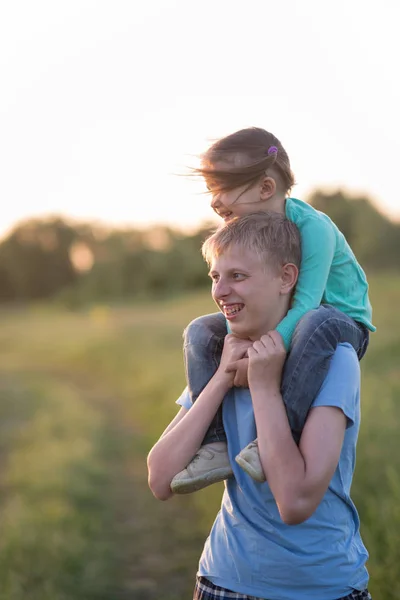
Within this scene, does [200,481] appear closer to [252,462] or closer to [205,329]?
[252,462]

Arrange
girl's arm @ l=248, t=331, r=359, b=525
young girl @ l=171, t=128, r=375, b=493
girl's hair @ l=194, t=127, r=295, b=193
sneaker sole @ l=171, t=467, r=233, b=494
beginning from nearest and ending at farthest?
girl's arm @ l=248, t=331, r=359, b=525 < young girl @ l=171, t=128, r=375, b=493 < sneaker sole @ l=171, t=467, r=233, b=494 < girl's hair @ l=194, t=127, r=295, b=193

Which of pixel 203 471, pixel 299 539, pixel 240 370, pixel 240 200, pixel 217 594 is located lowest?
pixel 217 594

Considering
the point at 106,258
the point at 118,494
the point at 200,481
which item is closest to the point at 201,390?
the point at 200,481

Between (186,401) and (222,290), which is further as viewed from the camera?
(186,401)

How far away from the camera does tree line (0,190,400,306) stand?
31.4m

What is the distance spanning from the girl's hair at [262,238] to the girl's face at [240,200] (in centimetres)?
13

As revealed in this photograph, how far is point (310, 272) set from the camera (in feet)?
7.33

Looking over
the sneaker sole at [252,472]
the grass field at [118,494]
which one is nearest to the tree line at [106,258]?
the grass field at [118,494]

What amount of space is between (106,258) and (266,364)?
5010 cm

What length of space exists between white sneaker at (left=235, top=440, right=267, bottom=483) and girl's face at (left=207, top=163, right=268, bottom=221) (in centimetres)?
70

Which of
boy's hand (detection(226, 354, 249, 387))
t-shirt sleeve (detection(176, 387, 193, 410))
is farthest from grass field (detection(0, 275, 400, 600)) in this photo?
boy's hand (detection(226, 354, 249, 387))

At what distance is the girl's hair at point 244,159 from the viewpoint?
2.32m

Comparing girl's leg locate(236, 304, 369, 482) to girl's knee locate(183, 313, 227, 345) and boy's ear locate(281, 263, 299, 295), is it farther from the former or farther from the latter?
girl's knee locate(183, 313, 227, 345)

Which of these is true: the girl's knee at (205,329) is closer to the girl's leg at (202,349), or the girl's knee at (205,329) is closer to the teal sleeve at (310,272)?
the girl's leg at (202,349)
